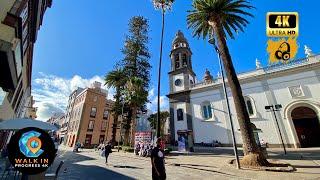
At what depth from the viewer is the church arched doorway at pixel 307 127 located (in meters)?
23.3

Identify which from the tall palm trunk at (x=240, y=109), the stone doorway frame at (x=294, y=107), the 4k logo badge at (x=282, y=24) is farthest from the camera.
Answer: the stone doorway frame at (x=294, y=107)

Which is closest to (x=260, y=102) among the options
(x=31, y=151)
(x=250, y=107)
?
(x=250, y=107)

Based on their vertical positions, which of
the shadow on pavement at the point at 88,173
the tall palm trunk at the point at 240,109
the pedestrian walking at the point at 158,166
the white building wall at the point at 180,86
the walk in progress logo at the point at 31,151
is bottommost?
the shadow on pavement at the point at 88,173

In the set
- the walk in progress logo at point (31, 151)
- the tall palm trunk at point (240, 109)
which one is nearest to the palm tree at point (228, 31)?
the tall palm trunk at point (240, 109)

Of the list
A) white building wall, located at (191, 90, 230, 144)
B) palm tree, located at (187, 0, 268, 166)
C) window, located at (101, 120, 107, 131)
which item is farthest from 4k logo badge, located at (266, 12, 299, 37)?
window, located at (101, 120, 107, 131)

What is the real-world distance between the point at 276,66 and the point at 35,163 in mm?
31256

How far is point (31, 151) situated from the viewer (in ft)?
6.15

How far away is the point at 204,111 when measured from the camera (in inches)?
1216

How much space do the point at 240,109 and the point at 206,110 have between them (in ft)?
60.8

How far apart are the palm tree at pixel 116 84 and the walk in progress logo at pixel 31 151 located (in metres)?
30.8

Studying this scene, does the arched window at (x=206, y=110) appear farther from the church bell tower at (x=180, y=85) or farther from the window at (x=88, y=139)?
the window at (x=88, y=139)

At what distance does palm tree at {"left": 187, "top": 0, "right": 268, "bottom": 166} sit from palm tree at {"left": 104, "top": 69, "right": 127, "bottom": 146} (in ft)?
59.5

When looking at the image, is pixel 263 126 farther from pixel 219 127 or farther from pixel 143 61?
pixel 143 61

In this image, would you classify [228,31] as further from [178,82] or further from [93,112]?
[93,112]
